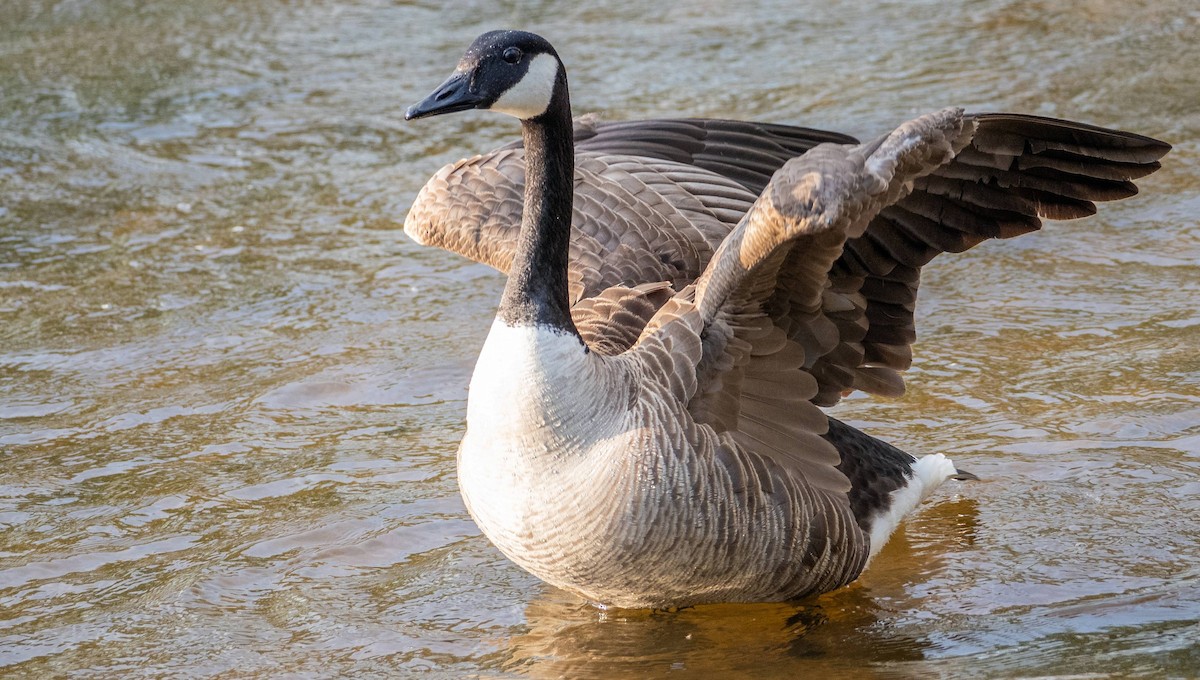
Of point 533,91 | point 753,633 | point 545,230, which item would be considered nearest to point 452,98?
point 533,91

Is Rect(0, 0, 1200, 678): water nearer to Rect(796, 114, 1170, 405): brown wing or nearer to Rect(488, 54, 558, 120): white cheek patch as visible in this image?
Rect(796, 114, 1170, 405): brown wing

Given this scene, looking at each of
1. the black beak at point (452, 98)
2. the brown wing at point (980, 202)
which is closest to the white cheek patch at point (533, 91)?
the black beak at point (452, 98)

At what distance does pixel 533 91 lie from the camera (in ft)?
17.3

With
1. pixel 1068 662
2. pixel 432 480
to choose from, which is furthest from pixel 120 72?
pixel 1068 662

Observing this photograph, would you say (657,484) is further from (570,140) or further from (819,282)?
(570,140)

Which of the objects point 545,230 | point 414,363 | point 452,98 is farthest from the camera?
point 414,363

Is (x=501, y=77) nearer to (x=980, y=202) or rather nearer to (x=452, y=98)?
(x=452, y=98)

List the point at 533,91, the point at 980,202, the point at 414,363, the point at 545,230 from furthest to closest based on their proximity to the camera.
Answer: the point at 414,363 → the point at 980,202 → the point at 545,230 → the point at 533,91

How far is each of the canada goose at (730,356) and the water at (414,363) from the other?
0.42 meters

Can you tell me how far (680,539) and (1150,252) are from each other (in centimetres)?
481

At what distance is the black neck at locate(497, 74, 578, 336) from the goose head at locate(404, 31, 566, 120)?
105mm

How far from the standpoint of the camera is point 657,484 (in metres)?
5.15

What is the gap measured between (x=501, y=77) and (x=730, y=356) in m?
1.34

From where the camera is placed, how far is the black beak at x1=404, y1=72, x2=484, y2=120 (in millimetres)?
5070
